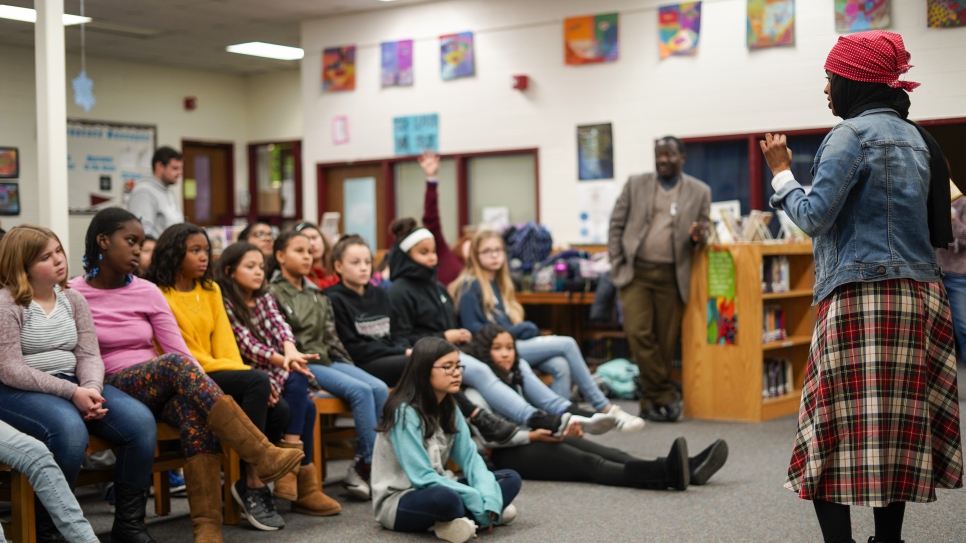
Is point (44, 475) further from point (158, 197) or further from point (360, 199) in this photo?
point (360, 199)

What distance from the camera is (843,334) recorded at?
2.51 metres

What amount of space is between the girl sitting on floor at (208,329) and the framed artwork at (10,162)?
4.27 ft

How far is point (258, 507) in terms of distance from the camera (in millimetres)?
3584

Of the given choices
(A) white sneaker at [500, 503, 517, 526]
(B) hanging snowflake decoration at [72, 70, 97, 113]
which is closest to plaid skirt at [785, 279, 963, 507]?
(A) white sneaker at [500, 503, 517, 526]

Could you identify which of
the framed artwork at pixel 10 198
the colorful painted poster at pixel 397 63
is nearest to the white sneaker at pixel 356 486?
the framed artwork at pixel 10 198

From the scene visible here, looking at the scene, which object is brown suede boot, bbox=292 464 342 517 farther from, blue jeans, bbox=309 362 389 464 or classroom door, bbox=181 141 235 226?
classroom door, bbox=181 141 235 226

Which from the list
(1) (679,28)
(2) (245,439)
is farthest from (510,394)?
(1) (679,28)

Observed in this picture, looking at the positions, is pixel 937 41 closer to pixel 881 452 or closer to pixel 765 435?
pixel 765 435

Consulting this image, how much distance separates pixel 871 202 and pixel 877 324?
0.98 feet

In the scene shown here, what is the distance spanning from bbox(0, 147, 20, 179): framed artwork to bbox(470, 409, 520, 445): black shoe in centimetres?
239

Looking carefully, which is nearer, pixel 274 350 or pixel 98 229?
pixel 98 229

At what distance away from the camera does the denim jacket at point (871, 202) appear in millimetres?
2477

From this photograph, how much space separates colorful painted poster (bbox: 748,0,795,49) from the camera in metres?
7.84

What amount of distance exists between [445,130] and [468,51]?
763mm
